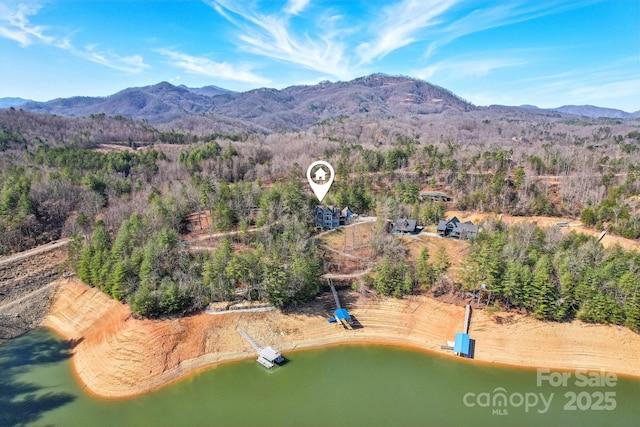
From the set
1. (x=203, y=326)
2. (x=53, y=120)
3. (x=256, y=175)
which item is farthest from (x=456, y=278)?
(x=53, y=120)

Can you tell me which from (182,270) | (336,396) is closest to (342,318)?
(336,396)

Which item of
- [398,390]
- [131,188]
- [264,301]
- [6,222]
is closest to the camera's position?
[398,390]

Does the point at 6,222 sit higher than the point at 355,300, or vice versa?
the point at 6,222

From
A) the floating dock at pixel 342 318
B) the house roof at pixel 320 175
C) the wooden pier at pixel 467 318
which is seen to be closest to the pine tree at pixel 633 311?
the wooden pier at pixel 467 318

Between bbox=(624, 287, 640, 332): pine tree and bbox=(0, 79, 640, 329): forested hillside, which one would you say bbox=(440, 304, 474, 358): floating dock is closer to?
bbox=(0, 79, 640, 329): forested hillside

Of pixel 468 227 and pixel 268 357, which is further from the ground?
pixel 468 227

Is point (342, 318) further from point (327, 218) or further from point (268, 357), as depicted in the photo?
point (327, 218)

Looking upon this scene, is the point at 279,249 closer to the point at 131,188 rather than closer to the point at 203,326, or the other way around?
the point at 203,326
